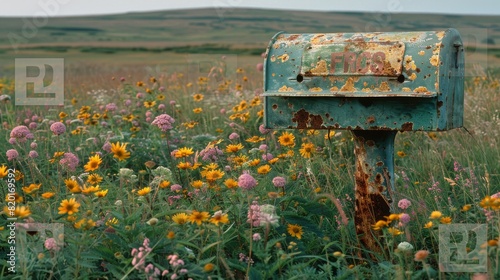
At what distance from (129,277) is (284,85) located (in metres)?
1.18

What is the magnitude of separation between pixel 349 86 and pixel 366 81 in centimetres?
8

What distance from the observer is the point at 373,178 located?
A: 10.5 ft

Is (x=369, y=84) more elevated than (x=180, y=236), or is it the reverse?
(x=369, y=84)

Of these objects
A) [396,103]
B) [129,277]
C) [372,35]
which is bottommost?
[129,277]

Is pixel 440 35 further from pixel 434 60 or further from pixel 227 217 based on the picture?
pixel 227 217

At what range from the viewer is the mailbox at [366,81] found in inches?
113

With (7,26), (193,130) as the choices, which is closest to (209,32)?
(7,26)

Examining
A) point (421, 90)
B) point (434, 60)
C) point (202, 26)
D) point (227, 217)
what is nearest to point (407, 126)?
point (421, 90)

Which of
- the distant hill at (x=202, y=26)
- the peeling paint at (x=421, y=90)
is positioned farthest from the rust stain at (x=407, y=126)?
the distant hill at (x=202, y=26)

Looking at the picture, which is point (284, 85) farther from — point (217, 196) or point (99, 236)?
point (99, 236)

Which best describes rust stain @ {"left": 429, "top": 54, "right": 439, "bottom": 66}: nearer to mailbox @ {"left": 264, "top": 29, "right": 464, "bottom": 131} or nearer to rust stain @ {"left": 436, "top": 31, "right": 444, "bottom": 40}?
Answer: mailbox @ {"left": 264, "top": 29, "right": 464, "bottom": 131}

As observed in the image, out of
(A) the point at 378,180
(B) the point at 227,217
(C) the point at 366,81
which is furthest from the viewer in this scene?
(A) the point at 378,180

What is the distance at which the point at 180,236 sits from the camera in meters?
2.81

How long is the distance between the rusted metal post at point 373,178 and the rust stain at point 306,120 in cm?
21
